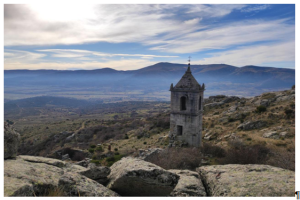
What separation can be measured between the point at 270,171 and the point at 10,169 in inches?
251

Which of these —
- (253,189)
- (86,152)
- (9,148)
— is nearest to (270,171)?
(253,189)

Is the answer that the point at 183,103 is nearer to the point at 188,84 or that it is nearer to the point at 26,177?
the point at 188,84

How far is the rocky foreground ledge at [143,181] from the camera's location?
3950 mm

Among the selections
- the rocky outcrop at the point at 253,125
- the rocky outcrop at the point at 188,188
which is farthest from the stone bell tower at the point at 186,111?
the rocky outcrop at the point at 188,188

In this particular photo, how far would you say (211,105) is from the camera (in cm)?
5112

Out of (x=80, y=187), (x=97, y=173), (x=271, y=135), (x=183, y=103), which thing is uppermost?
(x=183, y=103)

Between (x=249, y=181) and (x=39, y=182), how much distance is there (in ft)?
15.7

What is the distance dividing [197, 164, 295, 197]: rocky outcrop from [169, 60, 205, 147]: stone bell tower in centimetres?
1229

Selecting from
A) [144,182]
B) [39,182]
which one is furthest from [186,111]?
[39,182]

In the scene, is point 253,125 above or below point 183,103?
below

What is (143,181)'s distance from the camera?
4746 mm

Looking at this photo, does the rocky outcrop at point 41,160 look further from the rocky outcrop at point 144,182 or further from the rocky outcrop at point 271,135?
the rocky outcrop at point 271,135

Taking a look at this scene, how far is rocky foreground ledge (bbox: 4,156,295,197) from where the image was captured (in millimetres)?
3950

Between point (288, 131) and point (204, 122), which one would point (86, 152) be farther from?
point (288, 131)
